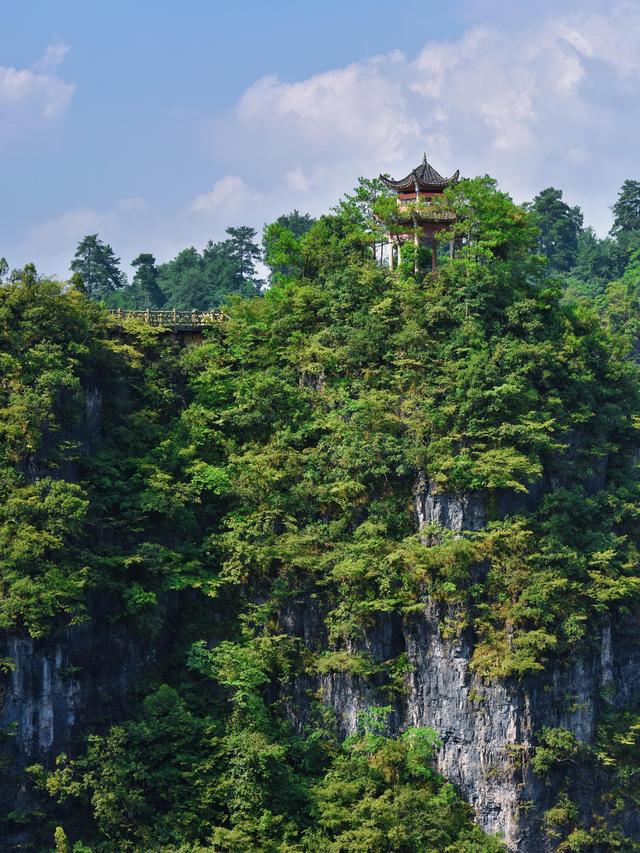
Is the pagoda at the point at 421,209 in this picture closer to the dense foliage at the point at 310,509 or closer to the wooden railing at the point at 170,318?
the dense foliage at the point at 310,509

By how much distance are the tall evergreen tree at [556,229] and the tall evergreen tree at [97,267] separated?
25746mm

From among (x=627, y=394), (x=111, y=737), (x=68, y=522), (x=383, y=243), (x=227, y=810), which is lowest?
(x=227, y=810)

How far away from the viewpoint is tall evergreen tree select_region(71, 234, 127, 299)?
6725 cm

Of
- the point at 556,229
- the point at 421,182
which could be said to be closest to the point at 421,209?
the point at 421,182

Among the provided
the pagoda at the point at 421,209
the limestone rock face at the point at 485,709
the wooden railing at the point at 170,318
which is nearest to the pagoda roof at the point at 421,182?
the pagoda at the point at 421,209

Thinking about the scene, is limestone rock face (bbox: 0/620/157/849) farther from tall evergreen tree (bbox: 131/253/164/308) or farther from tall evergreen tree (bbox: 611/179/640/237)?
tall evergreen tree (bbox: 611/179/640/237)

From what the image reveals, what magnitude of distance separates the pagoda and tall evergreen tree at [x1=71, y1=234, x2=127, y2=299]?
26.2 m

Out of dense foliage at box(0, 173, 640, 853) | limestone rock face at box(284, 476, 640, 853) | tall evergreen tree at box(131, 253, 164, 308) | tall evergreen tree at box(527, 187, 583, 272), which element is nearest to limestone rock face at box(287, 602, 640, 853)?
limestone rock face at box(284, 476, 640, 853)

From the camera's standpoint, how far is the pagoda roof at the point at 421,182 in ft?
146

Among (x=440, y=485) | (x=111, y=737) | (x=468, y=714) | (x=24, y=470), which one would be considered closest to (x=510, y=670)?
(x=468, y=714)

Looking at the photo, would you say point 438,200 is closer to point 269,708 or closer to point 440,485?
point 440,485

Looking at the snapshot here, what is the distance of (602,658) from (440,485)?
22.3 feet

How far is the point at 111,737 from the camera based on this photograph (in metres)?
33.3

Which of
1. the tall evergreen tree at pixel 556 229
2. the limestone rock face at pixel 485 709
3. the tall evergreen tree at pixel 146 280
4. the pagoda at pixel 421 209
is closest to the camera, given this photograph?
the limestone rock face at pixel 485 709
